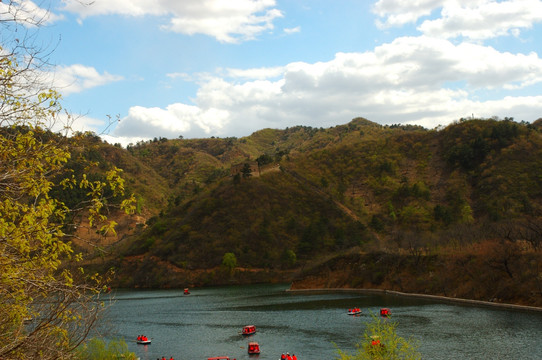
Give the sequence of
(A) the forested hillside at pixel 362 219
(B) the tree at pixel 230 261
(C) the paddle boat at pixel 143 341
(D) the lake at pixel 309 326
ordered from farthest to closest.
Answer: (B) the tree at pixel 230 261
(A) the forested hillside at pixel 362 219
(C) the paddle boat at pixel 143 341
(D) the lake at pixel 309 326

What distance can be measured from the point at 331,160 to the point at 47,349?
475ft

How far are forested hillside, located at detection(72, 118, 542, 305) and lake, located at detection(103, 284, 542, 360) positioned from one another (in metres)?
9.61

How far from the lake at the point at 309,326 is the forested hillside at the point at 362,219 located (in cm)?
961

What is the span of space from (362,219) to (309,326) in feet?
212

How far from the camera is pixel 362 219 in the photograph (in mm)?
115188

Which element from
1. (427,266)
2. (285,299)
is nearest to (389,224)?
(427,266)

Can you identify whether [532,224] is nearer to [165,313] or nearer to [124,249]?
[165,313]

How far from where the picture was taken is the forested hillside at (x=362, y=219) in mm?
79875

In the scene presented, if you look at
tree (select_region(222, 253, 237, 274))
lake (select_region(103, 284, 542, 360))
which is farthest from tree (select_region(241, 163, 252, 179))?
lake (select_region(103, 284, 542, 360))

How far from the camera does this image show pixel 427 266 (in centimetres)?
7581

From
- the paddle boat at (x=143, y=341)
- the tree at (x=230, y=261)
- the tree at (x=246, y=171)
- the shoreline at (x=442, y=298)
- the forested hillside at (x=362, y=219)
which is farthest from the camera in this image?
the tree at (x=246, y=171)

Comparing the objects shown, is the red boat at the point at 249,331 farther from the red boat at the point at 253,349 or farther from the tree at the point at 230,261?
the tree at the point at 230,261

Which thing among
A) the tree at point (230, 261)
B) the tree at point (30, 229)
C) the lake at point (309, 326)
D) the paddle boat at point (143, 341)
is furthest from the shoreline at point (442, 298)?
the tree at point (30, 229)

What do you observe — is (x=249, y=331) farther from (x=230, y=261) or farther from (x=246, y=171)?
Result: (x=246, y=171)
